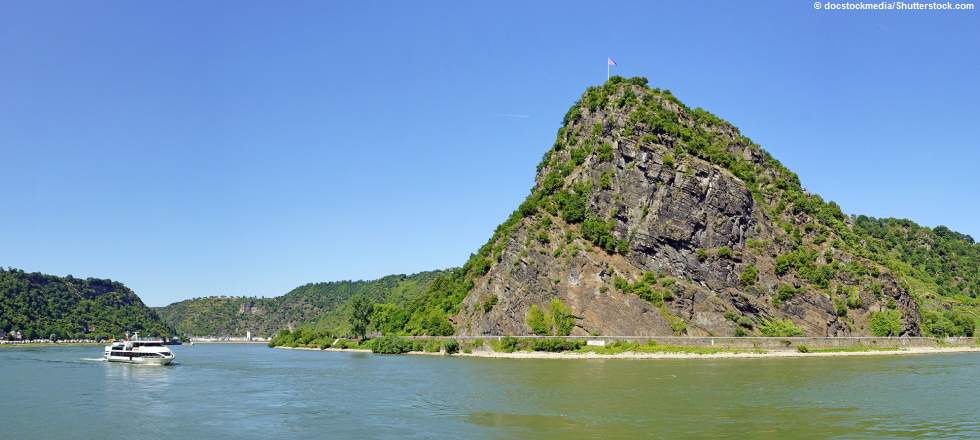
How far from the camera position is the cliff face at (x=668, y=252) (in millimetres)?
134125

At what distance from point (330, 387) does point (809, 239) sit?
379 ft

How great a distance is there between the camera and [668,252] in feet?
474

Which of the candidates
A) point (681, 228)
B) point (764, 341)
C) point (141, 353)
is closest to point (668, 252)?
point (681, 228)

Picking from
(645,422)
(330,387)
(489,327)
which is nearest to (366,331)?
(489,327)

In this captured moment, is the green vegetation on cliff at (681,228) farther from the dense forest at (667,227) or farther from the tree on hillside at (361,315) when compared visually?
the tree on hillside at (361,315)

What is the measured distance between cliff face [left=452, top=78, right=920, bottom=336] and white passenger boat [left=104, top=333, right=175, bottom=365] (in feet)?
174

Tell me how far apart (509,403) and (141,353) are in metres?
77.3

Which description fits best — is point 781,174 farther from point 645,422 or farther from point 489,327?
point 645,422

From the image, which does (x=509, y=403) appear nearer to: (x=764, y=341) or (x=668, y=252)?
(x=764, y=341)

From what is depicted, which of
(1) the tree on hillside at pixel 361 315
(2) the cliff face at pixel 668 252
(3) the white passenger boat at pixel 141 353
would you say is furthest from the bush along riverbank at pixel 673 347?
(3) the white passenger boat at pixel 141 353

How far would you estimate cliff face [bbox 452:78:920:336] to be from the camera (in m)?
134

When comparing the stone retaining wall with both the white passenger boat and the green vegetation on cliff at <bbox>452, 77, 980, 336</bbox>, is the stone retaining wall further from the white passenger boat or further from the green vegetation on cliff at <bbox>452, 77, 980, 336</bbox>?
the white passenger boat

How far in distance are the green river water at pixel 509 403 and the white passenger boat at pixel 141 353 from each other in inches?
741

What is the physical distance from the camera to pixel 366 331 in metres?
189
